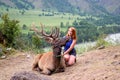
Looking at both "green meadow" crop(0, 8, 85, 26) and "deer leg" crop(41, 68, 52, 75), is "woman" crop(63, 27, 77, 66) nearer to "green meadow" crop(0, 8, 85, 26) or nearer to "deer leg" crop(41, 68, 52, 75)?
"deer leg" crop(41, 68, 52, 75)

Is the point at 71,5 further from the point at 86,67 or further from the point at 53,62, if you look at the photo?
the point at 86,67

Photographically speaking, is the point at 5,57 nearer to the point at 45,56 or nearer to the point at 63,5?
the point at 45,56

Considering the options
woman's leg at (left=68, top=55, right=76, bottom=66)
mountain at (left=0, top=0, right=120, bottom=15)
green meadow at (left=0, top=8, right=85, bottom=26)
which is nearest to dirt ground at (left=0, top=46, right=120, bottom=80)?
woman's leg at (left=68, top=55, right=76, bottom=66)

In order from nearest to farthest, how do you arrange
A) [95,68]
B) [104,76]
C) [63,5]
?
[104,76] → [95,68] → [63,5]

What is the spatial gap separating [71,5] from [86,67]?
577ft

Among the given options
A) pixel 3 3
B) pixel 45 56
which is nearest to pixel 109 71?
pixel 45 56

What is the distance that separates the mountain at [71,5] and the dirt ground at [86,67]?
14441cm

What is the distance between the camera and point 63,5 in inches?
7431

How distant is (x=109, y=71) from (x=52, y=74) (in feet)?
8.07

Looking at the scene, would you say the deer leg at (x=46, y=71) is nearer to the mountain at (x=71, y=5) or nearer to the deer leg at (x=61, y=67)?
the deer leg at (x=61, y=67)

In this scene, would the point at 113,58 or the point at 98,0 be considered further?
the point at 98,0

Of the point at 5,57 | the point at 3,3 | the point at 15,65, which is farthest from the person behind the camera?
the point at 3,3

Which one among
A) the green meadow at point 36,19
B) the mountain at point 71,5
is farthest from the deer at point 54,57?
the mountain at point 71,5

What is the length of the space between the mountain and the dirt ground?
474 feet
